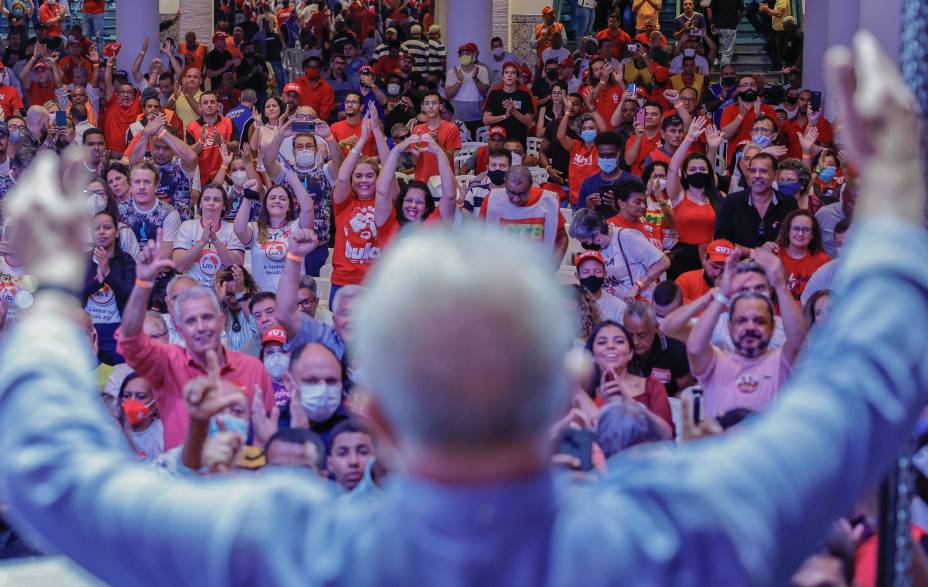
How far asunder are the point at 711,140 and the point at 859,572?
8.63 m

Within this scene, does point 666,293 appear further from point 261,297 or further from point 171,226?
point 171,226

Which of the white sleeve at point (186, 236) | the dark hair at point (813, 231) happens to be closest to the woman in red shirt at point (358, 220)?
the white sleeve at point (186, 236)

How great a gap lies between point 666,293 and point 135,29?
11936 millimetres

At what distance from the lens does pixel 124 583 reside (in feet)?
4.06

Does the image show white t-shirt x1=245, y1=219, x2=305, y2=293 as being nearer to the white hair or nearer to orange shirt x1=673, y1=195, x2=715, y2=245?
orange shirt x1=673, y1=195, x2=715, y2=245

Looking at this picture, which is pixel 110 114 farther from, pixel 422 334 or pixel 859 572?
pixel 422 334

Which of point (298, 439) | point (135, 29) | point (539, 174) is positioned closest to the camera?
point (298, 439)

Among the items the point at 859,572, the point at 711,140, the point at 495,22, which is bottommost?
the point at 859,572

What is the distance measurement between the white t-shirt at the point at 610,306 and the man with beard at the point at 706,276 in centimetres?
39

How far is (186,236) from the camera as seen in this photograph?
10.2 m

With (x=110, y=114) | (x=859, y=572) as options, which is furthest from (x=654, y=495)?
(x=110, y=114)

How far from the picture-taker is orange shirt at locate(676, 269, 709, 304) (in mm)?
9008

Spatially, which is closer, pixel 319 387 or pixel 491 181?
pixel 319 387

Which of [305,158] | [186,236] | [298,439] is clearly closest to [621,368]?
[298,439]
